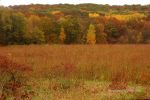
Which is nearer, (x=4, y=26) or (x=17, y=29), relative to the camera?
(x=4, y=26)

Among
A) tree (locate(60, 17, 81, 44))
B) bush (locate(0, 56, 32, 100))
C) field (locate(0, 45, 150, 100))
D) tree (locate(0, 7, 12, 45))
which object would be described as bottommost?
tree (locate(60, 17, 81, 44))

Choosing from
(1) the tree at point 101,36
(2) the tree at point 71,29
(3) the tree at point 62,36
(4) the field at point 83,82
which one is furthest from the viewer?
(1) the tree at point 101,36

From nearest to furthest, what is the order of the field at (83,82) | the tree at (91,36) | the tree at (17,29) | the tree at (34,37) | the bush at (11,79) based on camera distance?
the bush at (11,79), the field at (83,82), the tree at (17,29), the tree at (34,37), the tree at (91,36)

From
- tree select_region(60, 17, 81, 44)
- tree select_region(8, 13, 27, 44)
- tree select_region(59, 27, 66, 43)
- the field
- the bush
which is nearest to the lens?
the bush

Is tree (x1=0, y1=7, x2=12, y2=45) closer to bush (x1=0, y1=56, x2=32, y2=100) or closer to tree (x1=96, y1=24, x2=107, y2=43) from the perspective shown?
tree (x1=96, y1=24, x2=107, y2=43)

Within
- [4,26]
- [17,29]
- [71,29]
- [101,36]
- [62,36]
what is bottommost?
[101,36]

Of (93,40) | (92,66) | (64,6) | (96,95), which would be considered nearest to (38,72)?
(92,66)

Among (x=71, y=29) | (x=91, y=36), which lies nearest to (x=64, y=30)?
(x=71, y=29)

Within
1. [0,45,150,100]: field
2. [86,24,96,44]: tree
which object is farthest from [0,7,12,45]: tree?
[0,45,150,100]: field

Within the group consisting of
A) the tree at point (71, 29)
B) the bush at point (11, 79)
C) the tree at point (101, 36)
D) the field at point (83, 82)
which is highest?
the bush at point (11, 79)

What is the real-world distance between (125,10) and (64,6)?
16.5 meters

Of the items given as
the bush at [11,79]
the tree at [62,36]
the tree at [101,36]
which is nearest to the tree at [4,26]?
the tree at [62,36]

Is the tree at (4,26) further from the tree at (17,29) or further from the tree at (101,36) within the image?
the tree at (101,36)

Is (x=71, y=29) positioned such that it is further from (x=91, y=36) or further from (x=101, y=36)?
(x=101, y=36)
